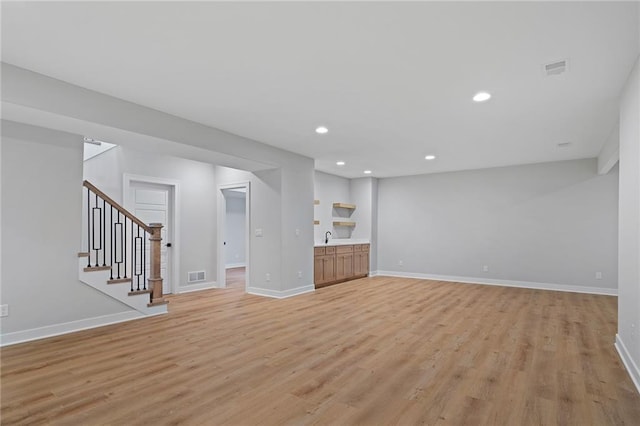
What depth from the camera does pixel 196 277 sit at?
6797 mm

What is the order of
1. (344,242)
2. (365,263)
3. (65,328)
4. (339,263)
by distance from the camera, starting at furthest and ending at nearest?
(365,263) → (344,242) → (339,263) → (65,328)

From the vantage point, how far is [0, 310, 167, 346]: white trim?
3.54 m

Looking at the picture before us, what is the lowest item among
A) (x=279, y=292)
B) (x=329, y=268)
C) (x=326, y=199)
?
(x=279, y=292)

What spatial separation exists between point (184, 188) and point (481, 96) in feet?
17.8

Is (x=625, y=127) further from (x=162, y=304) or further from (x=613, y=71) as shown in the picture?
(x=162, y=304)

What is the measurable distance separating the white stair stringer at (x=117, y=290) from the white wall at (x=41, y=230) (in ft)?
0.25

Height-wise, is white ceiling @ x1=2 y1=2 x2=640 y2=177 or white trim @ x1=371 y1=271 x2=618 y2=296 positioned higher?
white ceiling @ x1=2 y1=2 x2=640 y2=177

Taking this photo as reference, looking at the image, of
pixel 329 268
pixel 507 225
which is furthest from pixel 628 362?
pixel 329 268

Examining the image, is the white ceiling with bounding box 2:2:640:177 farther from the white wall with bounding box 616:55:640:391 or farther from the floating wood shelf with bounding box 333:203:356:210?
the floating wood shelf with bounding box 333:203:356:210

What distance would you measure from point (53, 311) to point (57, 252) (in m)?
0.67

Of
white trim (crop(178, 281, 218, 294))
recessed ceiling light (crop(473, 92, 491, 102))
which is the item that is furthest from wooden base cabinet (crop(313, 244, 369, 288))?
recessed ceiling light (crop(473, 92, 491, 102))

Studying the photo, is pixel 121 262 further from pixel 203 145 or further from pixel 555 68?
pixel 555 68

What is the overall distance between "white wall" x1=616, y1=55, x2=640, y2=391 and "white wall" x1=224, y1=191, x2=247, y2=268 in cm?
912

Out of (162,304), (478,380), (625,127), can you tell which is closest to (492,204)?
(625,127)
